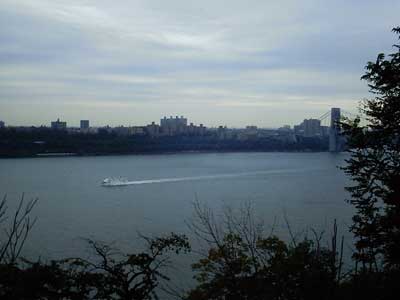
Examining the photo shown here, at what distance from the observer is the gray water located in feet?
17.3

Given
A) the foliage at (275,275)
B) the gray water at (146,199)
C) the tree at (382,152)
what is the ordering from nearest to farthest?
the foliage at (275,275) → the tree at (382,152) → the gray water at (146,199)

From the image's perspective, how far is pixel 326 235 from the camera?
15.4ft

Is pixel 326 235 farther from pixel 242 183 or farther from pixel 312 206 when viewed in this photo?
pixel 242 183

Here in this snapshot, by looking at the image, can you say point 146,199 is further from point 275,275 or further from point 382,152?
point 275,275

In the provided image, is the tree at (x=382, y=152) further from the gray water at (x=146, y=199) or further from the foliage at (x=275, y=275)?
the gray water at (x=146, y=199)

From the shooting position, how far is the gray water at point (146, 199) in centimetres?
528

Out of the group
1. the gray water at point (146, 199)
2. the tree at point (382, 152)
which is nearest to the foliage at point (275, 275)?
the tree at point (382, 152)

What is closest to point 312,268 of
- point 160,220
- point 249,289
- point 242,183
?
point 249,289

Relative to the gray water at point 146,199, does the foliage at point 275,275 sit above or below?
above

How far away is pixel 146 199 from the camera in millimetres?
8203

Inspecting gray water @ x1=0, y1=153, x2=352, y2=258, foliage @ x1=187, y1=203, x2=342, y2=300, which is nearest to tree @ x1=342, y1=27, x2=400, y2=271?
foliage @ x1=187, y1=203, x2=342, y2=300

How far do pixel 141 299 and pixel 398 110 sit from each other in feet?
3.94

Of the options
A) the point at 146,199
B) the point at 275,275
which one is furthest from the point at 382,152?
the point at 146,199

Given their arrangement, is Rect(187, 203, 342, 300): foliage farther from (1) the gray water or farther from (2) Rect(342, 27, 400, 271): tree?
(1) the gray water
